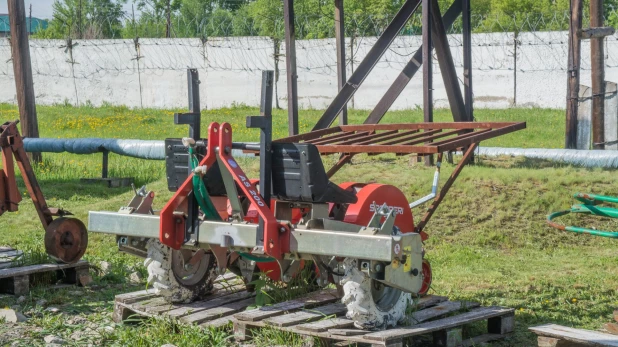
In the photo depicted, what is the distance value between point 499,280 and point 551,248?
1.63m

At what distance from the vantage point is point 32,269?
25.9 feet

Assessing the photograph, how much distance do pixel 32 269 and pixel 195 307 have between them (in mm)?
1924

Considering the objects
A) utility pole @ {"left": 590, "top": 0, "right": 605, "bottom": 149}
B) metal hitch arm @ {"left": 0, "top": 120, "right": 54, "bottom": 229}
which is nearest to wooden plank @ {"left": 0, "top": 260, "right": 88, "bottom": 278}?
metal hitch arm @ {"left": 0, "top": 120, "right": 54, "bottom": 229}

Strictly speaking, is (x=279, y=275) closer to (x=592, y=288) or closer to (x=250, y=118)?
(x=250, y=118)

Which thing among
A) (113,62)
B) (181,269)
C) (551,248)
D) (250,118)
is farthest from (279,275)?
(113,62)

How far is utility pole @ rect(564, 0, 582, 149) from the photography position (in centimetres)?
1344

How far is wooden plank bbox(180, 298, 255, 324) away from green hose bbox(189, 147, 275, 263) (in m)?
0.49

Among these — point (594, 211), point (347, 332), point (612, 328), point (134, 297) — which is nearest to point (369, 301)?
point (347, 332)

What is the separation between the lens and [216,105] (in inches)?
1162

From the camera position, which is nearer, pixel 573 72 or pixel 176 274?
pixel 176 274

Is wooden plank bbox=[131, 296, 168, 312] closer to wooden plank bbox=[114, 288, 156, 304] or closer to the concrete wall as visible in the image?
wooden plank bbox=[114, 288, 156, 304]

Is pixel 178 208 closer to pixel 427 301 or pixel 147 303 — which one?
pixel 147 303

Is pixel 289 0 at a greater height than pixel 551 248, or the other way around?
pixel 289 0

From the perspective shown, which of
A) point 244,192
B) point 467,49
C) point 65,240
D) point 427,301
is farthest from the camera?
point 467,49
